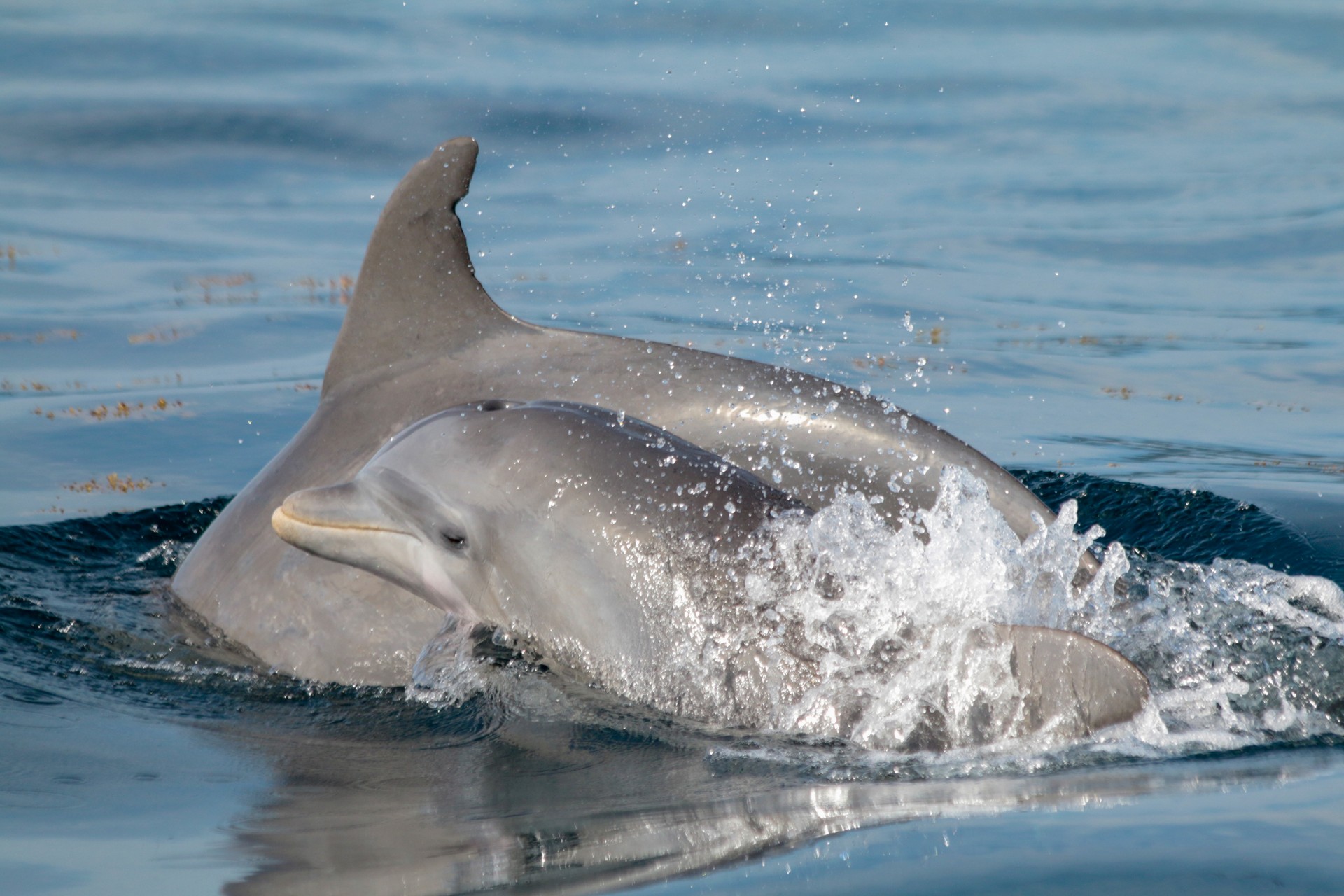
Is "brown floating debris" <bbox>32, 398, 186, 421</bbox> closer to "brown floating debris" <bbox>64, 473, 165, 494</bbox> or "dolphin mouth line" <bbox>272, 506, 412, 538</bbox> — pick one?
"brown floating debris" <bbox>64, 473, 165, 494</bbox>

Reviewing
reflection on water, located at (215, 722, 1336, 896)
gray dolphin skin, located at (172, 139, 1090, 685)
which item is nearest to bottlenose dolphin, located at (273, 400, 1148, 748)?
reflection on water, located at (215, 722, 1336, 896)

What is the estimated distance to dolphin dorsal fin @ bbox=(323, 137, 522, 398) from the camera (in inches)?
236

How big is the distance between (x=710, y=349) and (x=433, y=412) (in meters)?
7.95

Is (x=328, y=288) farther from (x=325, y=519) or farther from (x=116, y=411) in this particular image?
(x=325, y=519)

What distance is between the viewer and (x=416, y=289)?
603 centimetres

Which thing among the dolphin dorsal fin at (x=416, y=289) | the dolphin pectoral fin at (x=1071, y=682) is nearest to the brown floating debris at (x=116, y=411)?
the dolphin dorsal fin at (x=416, y=289)

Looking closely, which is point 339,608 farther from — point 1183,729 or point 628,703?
point 1183,729

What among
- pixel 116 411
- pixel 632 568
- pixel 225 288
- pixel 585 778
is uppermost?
pixel 225 288

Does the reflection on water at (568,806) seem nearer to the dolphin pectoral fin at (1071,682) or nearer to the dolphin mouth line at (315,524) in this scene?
the dolphin pectoral fin at (1071,682)

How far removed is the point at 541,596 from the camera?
4.52 meters

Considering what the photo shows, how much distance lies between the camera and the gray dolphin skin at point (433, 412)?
209 inches

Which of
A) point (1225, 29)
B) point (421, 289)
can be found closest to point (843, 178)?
point (1225, 29)

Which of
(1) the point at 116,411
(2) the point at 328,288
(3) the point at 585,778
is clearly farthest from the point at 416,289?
(2) the point at 328,288

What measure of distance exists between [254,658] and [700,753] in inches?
83.5
